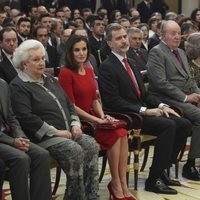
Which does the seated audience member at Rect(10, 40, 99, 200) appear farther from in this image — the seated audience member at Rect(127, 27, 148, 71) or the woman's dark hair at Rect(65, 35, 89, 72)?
the seated audience member at Rect(127, 27, 148, 71)

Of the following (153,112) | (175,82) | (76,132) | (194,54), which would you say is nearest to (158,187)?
(153,112)

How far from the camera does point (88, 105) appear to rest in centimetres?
494

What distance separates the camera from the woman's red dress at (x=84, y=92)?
4656 mm

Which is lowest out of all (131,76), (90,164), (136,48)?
(90,164)

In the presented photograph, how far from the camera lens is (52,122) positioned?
445 centimetres

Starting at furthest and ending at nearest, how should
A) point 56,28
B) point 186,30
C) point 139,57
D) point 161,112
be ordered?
1. point 56,28
2. point 186,30
3. point 139,57
4. point 161,112

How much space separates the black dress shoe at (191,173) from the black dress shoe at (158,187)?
476mm

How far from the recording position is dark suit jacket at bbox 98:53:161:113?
202 inches

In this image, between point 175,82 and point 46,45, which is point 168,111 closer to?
point 175,82

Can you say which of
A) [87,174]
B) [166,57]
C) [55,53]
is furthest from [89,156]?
[55,53]

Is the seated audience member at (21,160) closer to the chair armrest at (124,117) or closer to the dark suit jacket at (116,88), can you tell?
the chair armrest at (124,117)

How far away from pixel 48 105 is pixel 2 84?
1.29 ft

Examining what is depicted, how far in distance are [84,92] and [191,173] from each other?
1411 millimetres

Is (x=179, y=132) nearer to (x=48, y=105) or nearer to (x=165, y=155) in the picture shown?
(x=165, y=155)
